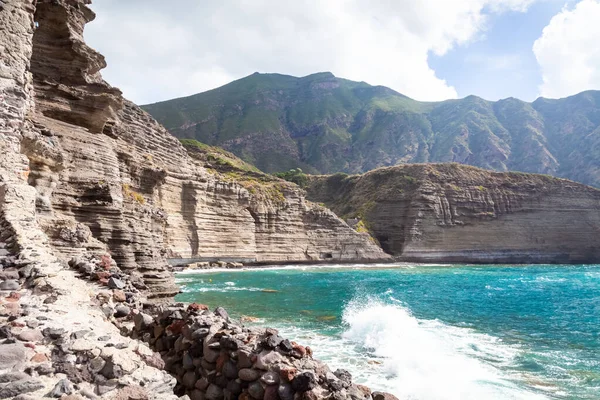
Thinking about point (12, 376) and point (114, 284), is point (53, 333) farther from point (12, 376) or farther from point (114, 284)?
point (114, 284)

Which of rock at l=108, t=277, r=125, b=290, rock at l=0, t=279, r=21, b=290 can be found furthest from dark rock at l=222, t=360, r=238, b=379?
rock at l=108, t=277, r=125, b=290

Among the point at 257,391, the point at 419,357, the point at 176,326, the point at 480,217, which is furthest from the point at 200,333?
the point at 480,217

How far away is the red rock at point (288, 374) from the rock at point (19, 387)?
3228mm

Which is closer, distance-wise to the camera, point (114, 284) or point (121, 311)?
point (121, 311)

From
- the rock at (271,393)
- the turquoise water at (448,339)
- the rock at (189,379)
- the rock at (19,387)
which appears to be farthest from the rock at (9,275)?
the turquoise water at (448,339)

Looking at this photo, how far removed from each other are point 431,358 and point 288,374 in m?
9.06

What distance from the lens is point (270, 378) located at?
5.84m

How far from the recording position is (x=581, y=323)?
70.2 ft

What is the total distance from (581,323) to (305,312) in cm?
1593

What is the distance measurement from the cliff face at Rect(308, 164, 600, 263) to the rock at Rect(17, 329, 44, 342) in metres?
83.7

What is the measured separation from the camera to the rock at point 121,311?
8.66 meters

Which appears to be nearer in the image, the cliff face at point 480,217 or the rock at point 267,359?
the rock at point 267,359

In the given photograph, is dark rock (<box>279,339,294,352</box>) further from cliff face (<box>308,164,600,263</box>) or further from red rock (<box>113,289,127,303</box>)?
cliff face (<box>308,164,600,263</box>)

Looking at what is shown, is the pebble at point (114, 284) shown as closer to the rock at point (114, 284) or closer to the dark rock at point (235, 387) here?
the rock at point (114, 284)
